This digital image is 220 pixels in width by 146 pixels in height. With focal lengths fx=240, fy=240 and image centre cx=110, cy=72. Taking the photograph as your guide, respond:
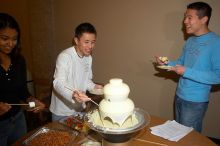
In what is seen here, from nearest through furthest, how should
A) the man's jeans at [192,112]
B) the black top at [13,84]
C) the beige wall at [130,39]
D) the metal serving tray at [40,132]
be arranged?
the metal serving tray at [40,132]
the black top at [13,84]
the man's jeans at [192,112]
the beige wall at [130,39]

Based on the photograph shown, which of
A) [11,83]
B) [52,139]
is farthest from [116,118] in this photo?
[11,83]

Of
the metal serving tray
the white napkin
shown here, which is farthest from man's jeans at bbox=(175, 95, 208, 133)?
the metal serving tray

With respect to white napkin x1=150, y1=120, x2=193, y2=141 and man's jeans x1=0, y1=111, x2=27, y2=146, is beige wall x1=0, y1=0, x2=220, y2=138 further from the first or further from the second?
man's jeans x1=0, y1=111, x2=27, y2=146

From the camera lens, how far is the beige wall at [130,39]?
353 centimetres

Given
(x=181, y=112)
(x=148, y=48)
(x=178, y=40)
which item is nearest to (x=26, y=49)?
(x=148, y=48)

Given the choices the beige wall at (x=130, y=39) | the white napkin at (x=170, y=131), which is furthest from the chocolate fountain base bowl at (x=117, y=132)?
the beige wall at (x=130, y=39)

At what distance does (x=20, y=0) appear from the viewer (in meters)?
4.68

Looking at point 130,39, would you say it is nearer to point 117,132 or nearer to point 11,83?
point 11,83

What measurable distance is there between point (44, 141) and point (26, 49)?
11.3ft

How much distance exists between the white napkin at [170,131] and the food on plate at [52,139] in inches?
29.6

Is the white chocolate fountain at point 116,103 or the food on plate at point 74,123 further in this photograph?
the food on plate at point 74,123

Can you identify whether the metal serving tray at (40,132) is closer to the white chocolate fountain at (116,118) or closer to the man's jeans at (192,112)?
the white chocolate fountain at (116,118)

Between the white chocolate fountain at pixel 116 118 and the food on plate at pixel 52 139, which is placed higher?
the white chocolate fountain at pixel 116 118

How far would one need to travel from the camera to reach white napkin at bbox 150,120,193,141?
204 cm
